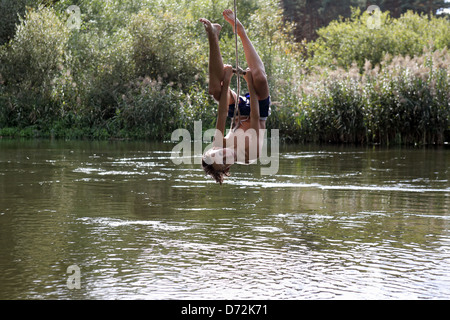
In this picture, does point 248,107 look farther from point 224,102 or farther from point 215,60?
point 215,60

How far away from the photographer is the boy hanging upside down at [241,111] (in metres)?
8.28

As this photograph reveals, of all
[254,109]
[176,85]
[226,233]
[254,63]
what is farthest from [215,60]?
[176,85]

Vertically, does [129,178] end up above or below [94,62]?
below

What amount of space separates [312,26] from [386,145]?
45198mm

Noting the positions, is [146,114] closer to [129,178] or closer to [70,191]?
[129,178]

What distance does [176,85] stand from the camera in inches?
1623

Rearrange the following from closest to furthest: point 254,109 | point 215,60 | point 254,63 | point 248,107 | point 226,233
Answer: point 215,60 < point 254,63 < point 254,109 < point 248,107 < point 226,233

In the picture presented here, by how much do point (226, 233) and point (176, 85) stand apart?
30.4m

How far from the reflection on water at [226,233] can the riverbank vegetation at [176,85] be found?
423 inches

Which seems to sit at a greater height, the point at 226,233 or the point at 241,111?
Result: the point at 241,111

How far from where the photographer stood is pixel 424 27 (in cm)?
5241

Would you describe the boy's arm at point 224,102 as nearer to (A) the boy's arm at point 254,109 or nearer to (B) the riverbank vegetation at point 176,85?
(A) the boy's arm at point 254,109

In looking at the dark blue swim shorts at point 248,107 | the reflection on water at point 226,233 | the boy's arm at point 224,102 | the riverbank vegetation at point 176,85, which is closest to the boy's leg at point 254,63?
the dark blue swim shorts at point 248,107

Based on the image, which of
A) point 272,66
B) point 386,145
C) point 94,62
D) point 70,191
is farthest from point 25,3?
point 70,191
